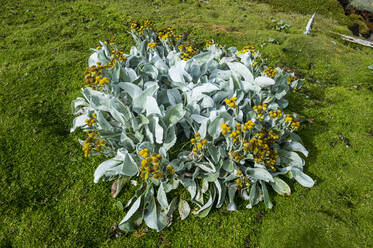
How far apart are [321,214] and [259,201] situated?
0.73 meters

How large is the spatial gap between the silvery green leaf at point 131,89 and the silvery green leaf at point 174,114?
22.1 inches

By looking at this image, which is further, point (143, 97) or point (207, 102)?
point (207, 102)

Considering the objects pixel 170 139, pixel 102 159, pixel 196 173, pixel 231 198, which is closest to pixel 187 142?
pixel 170 139

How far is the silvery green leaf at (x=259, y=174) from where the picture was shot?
287 centimetres

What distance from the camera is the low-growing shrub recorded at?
2818 mm

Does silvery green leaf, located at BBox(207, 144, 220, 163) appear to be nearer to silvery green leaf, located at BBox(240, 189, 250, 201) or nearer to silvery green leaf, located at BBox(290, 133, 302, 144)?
silvery green leaf, located at BBox(240, 189, 250, 201)

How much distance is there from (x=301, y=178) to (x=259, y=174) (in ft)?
2.02

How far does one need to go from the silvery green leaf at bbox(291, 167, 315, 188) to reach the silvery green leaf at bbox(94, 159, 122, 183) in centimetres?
236

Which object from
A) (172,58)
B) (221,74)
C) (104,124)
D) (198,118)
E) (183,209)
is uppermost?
(172,58)

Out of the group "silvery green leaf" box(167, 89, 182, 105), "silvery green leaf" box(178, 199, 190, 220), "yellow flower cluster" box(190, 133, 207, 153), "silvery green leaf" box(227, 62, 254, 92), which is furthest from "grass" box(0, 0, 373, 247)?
"silvery green leaf" box(167, 89, 182, 105)

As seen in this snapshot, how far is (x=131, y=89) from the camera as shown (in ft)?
10.7

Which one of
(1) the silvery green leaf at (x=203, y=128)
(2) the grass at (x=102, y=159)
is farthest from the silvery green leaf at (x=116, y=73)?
(1) the silvery green leaf at (x=203, y=128)

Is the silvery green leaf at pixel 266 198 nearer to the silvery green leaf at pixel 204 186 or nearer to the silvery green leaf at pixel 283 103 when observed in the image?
the silvery green leaf at pixel 204 186

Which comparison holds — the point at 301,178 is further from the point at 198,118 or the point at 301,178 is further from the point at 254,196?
the point at 198,118
